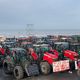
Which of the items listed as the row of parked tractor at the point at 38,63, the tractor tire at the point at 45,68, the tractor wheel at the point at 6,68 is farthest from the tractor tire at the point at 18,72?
the tractor tire at the point at 45,68

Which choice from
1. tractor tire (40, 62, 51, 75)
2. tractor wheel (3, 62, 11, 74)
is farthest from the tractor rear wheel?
tractor tire (40, 62, 51, 75)

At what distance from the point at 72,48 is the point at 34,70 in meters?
5.72

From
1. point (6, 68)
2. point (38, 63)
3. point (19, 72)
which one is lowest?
point (6, 68)

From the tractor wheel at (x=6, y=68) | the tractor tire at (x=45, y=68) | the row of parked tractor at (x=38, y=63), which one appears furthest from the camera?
the tractor wheel at (x=6, y=68)

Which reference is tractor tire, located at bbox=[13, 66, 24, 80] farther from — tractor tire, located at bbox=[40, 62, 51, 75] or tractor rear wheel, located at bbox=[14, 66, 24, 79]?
tractor tire, located at bbox=[40, 62, 51, 75]

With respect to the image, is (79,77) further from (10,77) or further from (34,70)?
(10,77)

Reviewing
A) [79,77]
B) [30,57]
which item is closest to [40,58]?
[30,57]

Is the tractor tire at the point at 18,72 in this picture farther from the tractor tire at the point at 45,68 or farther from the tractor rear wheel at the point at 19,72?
the tractor tire at the point at 45,68

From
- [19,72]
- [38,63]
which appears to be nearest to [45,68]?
[38,63]

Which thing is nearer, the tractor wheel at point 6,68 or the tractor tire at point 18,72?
the tractor tire at point 18,72

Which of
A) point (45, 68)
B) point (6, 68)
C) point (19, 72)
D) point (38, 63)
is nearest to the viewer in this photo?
point (19, 72)

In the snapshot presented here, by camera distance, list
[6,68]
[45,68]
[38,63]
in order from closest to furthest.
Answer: [45,68] < [38,63] < [6,68]

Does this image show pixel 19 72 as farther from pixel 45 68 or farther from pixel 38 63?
pixel 38 63

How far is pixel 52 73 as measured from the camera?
14.0 metres
